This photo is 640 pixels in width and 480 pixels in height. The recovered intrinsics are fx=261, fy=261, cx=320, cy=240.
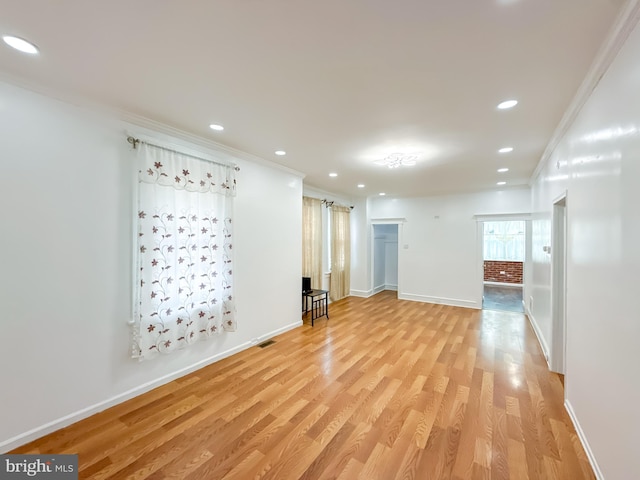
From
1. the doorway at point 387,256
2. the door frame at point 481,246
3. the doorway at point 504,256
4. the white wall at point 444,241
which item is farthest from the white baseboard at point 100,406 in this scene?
the doorway at point 504,256

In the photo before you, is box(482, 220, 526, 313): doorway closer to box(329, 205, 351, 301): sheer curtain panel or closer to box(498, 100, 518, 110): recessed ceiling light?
box(329, 205, 351, 301): sheer curtain panel

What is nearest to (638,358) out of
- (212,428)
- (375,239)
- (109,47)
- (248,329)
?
(212,428)

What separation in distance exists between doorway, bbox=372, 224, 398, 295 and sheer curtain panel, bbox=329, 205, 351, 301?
1408 millimetres

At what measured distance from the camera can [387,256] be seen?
8.39m

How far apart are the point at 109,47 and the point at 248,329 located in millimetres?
3194

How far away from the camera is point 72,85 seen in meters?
1.97

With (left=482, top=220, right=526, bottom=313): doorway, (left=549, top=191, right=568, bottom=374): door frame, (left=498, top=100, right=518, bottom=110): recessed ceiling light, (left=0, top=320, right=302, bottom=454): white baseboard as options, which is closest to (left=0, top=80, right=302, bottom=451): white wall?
(left=0, top=320, right=302, bottom=454): white baseboard

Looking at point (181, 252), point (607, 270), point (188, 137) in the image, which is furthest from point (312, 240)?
point (607, 270)

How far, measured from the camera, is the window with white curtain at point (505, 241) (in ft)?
28.2

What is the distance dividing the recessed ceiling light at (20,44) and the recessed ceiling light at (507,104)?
3.27m

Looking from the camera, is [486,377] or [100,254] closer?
[100,254]

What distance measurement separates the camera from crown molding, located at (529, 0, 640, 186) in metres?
1.26

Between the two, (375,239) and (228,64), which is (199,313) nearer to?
(228,64)

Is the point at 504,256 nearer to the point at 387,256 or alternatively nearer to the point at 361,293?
the point at 387,256
